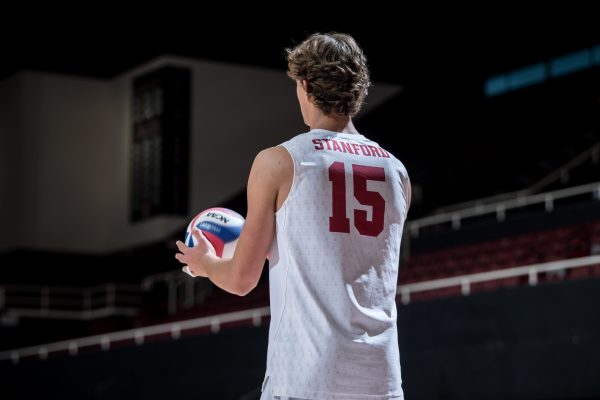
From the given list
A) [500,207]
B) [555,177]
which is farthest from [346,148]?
[555,177]

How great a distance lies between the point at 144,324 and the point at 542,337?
9.21 m

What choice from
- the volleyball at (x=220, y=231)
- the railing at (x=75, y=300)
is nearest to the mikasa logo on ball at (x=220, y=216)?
the volleyball at (x=220, y=231)

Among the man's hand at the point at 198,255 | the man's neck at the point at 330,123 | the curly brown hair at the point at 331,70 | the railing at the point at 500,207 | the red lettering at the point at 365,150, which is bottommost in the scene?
the man's hand at the point at 198,255

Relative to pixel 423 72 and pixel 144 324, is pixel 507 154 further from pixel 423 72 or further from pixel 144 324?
pixel 144 324

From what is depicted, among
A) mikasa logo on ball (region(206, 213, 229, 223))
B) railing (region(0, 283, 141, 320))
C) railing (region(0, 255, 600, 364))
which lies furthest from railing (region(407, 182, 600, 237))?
mikasa logo on ball (region(206, 213, 229, 223))

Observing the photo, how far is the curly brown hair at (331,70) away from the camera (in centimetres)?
248

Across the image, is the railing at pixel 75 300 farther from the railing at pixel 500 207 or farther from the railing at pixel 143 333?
the railing at pixel 500 207

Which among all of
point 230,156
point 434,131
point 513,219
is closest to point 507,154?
point 434,131

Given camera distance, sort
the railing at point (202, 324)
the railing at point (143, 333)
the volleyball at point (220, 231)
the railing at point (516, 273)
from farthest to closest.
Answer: the railing at point (143, 333) < the railing at point (202, 324) < the railing at point (516, 273) < the volleyball at point (220, 231)

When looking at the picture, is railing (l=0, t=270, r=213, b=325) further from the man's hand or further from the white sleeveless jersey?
the white sleeveless jersey

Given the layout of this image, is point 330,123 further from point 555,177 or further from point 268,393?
point 555,177

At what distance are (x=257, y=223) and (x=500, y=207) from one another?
1305 centimetres

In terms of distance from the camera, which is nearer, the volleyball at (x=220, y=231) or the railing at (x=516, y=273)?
the volleyball at (x=220, y=231)

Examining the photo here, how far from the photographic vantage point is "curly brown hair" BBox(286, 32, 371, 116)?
248 centimetres
